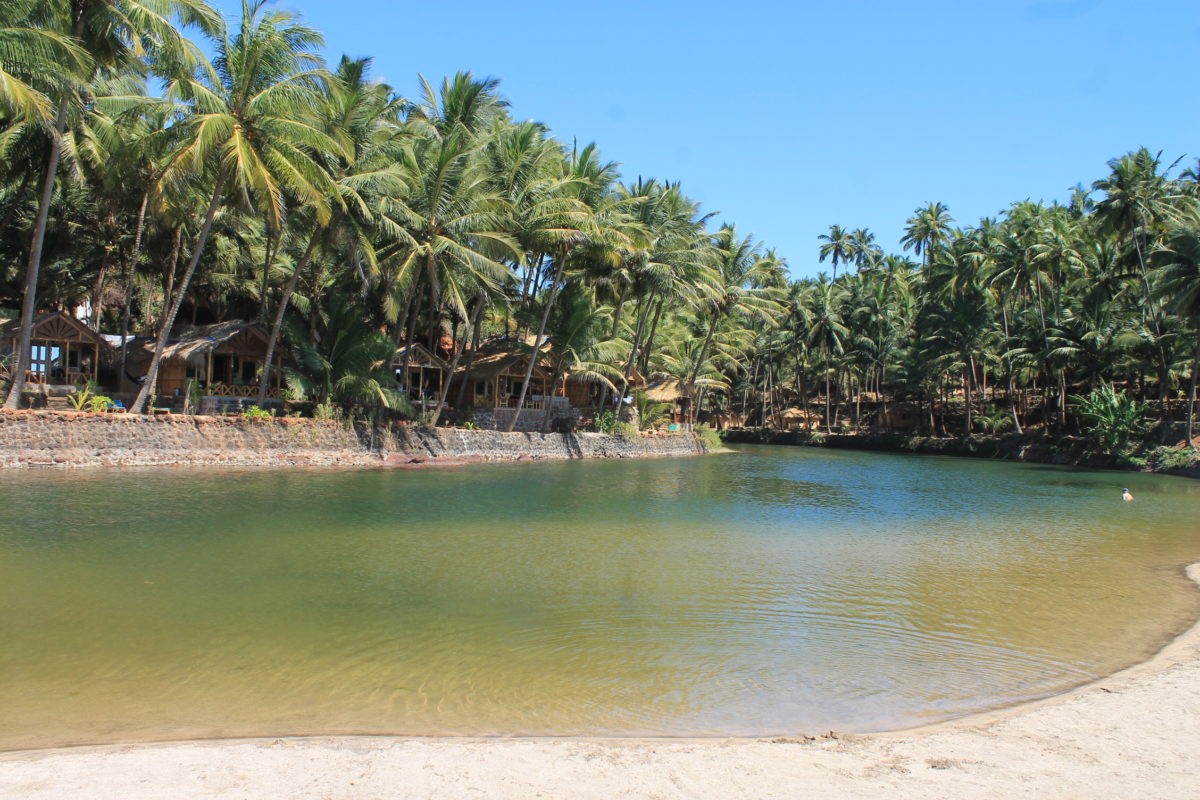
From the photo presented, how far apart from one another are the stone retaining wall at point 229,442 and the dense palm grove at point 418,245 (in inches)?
61.7

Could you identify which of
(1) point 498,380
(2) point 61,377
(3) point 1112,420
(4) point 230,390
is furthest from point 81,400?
(3) point 1112,420

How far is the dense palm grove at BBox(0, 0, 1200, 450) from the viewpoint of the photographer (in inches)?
894

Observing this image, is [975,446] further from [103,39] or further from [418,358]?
[103,39]

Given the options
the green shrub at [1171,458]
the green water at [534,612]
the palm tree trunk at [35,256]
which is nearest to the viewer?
the green water at [534,612]

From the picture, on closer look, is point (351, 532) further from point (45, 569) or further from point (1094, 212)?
point (1094, 212)

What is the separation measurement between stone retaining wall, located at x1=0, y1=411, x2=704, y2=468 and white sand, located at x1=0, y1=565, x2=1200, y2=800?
19894 mm

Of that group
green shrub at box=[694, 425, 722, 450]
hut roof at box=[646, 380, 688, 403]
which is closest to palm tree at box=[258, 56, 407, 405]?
hut roof at box=[646, 380, 688, 403]

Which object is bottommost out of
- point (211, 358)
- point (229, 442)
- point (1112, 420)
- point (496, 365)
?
point (229, 442)

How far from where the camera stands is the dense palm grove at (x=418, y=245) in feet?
74.5

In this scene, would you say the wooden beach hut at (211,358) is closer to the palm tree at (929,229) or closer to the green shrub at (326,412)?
the green shrub at (326,412)

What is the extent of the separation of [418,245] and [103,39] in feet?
35.5

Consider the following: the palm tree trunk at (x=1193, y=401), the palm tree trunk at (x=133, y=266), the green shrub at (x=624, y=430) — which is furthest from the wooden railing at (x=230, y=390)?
the palm tree trunk at (x=1193, y=401)

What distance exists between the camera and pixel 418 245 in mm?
28969

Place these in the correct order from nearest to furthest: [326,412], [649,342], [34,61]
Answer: [34,61]
[326,412]
[649,342]
